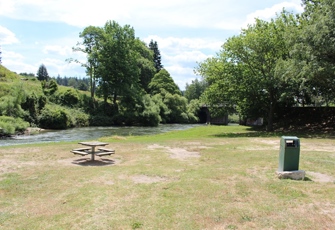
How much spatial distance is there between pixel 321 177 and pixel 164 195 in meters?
5.11

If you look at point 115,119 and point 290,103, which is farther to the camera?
point 115,119

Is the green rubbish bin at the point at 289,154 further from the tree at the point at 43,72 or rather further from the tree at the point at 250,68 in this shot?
the tree at the point at 43,72

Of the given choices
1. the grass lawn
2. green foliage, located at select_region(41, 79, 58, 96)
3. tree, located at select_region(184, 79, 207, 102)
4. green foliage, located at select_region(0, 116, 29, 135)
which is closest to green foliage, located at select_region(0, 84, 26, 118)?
green foliage, located at select_region(0, 116, 29, 135)

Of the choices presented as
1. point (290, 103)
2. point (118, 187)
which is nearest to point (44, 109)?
point (290, 103)

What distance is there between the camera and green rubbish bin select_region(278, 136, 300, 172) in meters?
8.67

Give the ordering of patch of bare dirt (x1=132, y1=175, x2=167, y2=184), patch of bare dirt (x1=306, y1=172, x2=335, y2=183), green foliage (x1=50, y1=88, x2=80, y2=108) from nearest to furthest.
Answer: patch of bare dirt (x1=132, y1=175, x2=167, y2=184), patch of bare dirt (x1=306, y1=172, x2=335, y2=183), green foliage (x1=50, y1=88, x2=80, y2=108)

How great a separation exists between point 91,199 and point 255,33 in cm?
2283

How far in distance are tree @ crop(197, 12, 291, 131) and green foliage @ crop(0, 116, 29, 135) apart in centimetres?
1918

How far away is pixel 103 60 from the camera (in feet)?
166

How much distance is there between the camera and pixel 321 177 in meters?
8.90

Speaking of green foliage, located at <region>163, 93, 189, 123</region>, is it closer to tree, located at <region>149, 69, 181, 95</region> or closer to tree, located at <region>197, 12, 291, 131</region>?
tree, located at <region>149, 69, 181, 95</region>

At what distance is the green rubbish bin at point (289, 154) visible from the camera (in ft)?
28.4

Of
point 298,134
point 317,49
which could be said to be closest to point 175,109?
point 298,134

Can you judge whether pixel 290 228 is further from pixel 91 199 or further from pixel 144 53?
pixel 144 53
